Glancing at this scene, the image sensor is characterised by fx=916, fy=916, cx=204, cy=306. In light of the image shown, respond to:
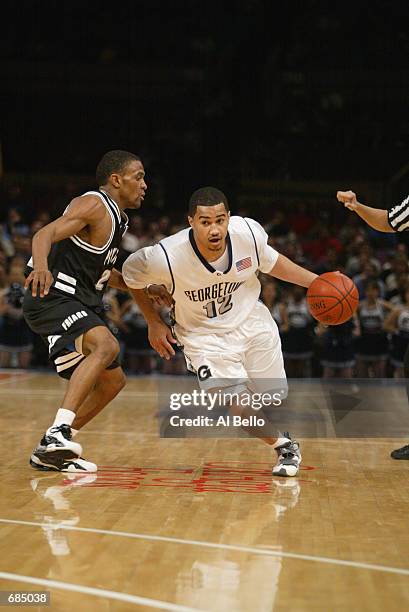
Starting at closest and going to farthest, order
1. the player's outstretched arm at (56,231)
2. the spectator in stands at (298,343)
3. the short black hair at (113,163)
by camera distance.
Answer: the player's outstretched arm at (56,231)
the short black hair at (113,163)
the spectator in stands at (298,343)

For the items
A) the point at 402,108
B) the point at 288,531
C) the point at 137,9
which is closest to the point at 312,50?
the point at 402,108

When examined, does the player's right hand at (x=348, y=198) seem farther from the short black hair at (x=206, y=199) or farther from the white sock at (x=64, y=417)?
the white sock at (x=64, y=417)

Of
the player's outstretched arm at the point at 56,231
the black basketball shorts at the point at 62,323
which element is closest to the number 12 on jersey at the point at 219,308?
the black basketball shorts at the point at 62,323

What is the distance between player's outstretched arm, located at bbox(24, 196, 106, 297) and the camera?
473cm

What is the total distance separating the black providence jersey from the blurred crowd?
5.55m

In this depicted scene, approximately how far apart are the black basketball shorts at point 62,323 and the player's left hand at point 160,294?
35 centimetres

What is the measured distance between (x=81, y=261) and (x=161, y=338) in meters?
0.64

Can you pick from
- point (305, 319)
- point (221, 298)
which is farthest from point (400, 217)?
point (305, 319)

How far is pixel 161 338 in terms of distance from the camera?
5301 mm

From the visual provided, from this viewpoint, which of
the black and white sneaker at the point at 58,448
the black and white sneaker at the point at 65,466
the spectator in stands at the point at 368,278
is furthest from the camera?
the spectator in stands at the point at 368,278

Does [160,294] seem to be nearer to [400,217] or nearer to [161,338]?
[161,338]

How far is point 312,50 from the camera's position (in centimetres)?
1864

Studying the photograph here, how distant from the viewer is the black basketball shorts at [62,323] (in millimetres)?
5117

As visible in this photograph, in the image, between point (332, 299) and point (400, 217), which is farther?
point (400, 217)
